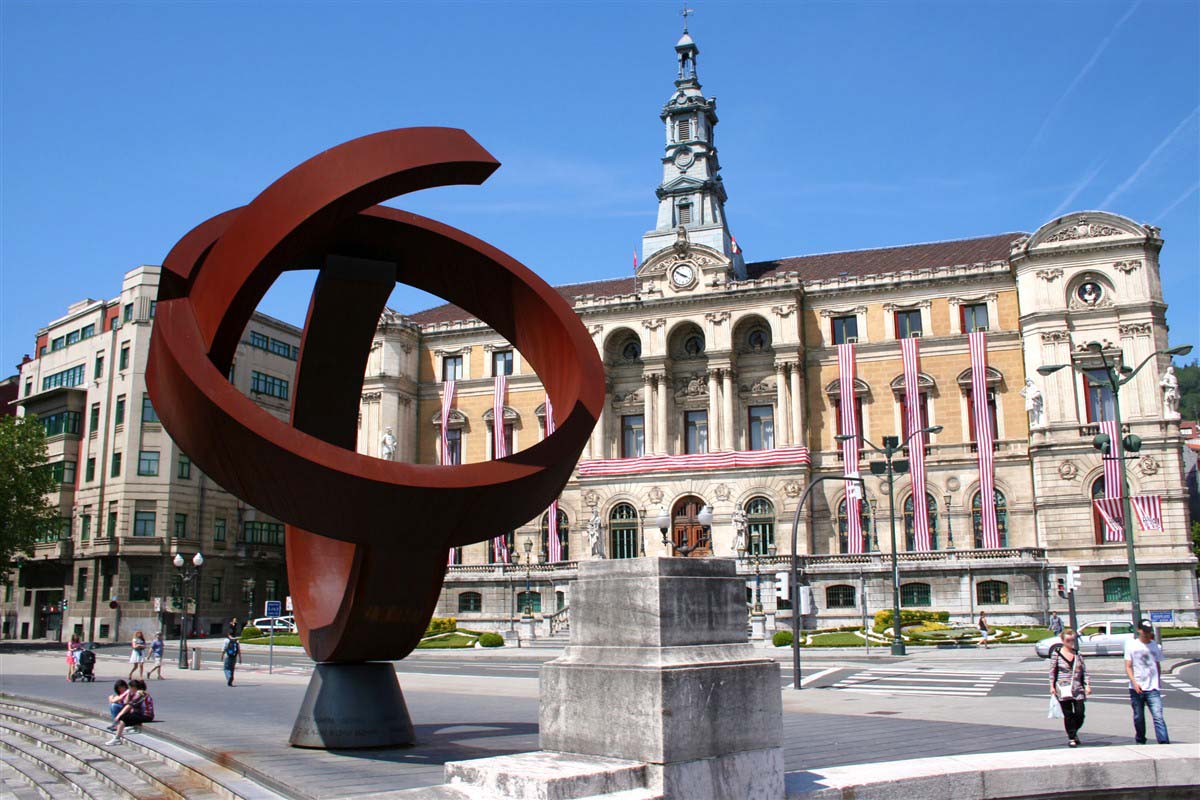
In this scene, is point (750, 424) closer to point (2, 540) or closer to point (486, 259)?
point (2, 540)

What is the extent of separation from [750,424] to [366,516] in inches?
2139

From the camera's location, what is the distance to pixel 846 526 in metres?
59.9

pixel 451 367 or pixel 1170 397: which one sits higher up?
pixel 451 367

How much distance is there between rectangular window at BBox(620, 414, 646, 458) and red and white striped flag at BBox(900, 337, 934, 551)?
16.9 metres

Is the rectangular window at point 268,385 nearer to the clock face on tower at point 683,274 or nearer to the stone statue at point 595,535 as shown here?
the stone statue at point 595,535

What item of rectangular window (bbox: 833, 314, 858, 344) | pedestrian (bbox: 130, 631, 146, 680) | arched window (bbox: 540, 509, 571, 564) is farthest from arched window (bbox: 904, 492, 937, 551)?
pedestrian (bbox: 130, 631, 146, 680)

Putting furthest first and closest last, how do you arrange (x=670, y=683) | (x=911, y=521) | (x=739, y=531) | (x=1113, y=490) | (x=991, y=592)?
(x=911, y=521) < (x=739, y=531) < (x=991, y=592) < (x=1113, y=490) < (x=670, y=683)

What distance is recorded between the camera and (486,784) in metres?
7.08

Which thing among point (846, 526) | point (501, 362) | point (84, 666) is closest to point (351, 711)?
point (84, 666)

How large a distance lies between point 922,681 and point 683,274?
40.0 m

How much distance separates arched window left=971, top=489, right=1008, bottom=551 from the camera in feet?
189

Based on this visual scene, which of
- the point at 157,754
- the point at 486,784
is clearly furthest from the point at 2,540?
the point at 486,784

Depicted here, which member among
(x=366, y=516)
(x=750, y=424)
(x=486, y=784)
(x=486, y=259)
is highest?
(x=750, y=424)

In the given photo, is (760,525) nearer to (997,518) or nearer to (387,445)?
(997,518)
